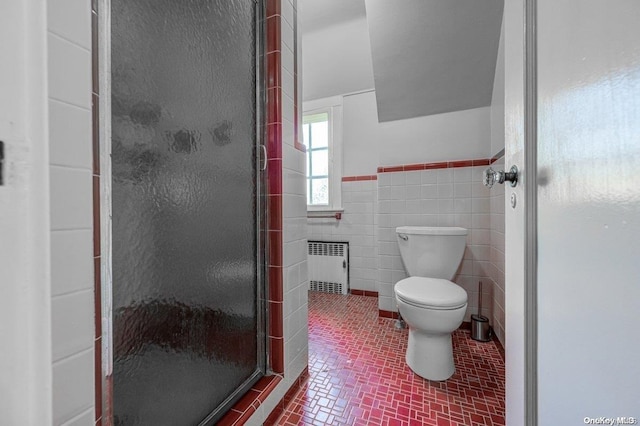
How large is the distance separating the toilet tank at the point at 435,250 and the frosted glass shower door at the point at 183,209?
114 centimetres

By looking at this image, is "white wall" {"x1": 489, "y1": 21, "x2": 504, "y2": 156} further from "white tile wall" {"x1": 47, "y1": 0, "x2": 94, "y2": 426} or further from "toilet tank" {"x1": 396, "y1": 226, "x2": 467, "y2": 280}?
"white tile wall" {"x1": 47, "y1": 0, "x2": 94, "y2": 426}

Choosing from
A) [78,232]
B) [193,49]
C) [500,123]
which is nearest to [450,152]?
[500,123]

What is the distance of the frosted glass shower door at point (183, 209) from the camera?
2.19 ft

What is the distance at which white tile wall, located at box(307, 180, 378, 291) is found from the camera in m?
2.58

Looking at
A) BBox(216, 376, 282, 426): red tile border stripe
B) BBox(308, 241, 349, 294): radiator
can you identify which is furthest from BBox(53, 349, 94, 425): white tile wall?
BBox(308, 241, 349, 294): radiator

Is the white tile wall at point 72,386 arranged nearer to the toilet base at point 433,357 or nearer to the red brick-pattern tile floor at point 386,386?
the red brick-pattern tile floor at point 386,386

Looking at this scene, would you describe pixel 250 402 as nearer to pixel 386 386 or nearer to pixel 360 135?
pixel 386 386

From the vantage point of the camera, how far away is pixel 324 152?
279 cm

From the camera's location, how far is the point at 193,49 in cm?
86

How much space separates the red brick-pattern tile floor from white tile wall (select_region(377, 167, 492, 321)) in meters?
0.35

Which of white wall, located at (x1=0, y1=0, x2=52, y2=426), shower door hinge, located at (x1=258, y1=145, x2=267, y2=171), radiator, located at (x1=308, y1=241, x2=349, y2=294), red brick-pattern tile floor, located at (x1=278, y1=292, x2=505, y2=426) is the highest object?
shower door hinge, located at (x1=258, y1=145, x2=267, y2=171)

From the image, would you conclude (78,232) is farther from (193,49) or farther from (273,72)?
(273,72)

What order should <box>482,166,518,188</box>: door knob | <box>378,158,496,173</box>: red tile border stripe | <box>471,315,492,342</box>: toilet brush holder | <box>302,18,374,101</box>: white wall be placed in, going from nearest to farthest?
1. <box>482,166,518,188</box>: door knob
2. <box>471,315,492,342</box>: toilet brush holder
3. <box>378,158,496,173</box>: red tile border stripe
4. <box>302,18,374,101</box>: white wall

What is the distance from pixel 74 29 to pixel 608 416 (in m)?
1.05
